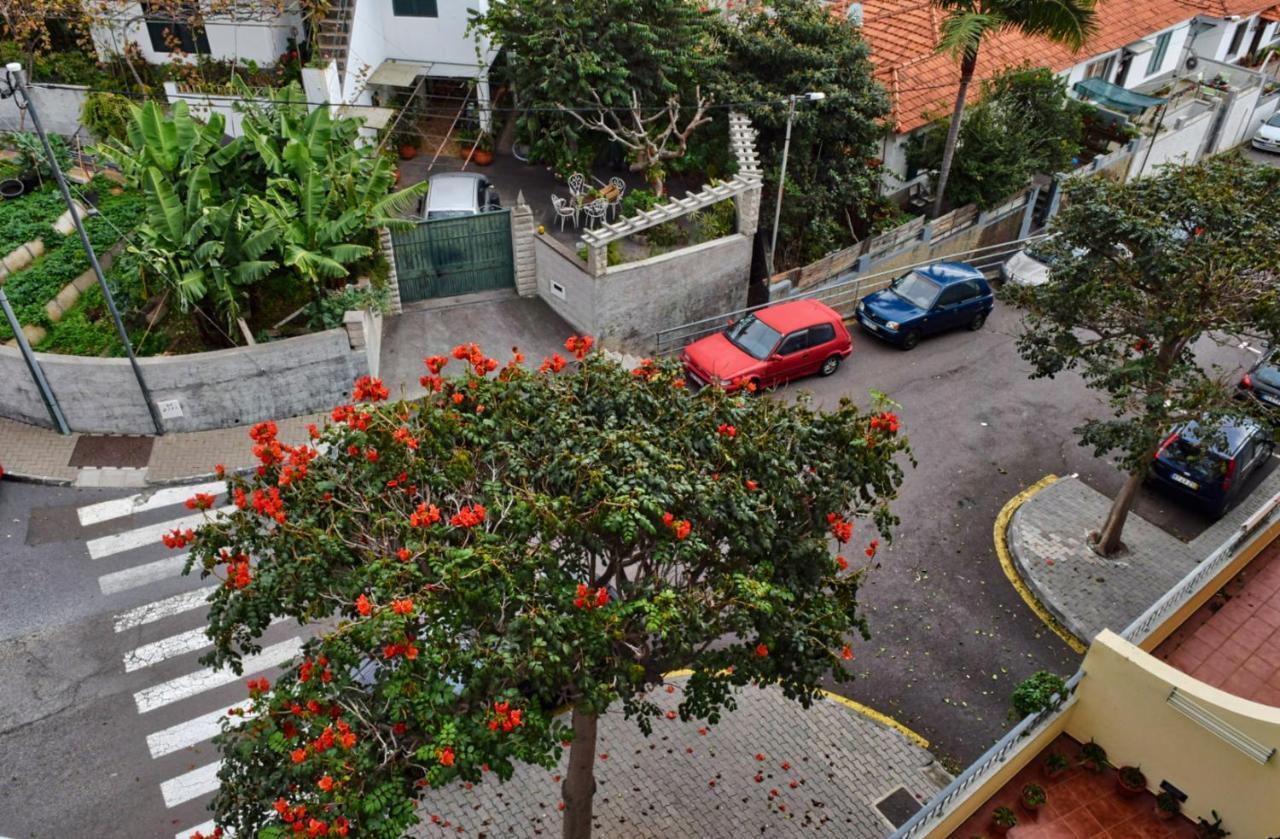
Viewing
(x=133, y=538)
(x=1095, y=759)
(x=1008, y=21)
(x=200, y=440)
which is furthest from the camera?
(x=1008, y=21)

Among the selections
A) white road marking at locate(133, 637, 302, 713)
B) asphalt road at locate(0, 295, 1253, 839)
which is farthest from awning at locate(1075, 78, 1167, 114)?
white road marking at locate(133, 637, 302, 713)

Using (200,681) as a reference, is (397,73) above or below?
above

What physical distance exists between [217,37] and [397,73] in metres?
4.80

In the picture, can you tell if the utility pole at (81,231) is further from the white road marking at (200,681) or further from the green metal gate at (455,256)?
the white road marking at (200,681)

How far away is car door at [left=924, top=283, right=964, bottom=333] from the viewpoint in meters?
24.5

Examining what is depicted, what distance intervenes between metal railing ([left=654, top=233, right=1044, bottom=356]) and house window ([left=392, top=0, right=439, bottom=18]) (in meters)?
11.8

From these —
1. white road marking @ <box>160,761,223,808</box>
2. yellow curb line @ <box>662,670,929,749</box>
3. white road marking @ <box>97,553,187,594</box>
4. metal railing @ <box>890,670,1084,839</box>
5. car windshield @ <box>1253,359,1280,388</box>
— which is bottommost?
yellow curb line @ <box>662,670,929,749</box>

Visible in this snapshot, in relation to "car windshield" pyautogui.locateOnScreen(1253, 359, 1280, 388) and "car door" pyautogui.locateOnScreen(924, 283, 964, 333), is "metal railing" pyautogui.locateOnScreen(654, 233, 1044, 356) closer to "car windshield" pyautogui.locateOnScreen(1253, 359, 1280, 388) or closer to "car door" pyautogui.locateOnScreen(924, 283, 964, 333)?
"car door" pyautogui.locateOnScreen(924, 283, 964, 333)

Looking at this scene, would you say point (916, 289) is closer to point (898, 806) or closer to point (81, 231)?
point (898, 806)

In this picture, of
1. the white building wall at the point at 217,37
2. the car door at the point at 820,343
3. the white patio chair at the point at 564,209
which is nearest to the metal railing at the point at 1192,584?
the car door at the point at 820,343

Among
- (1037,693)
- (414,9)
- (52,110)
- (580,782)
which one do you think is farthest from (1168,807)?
(52,110)

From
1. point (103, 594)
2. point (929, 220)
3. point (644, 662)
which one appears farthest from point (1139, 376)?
point (103, 594)

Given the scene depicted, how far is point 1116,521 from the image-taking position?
1822 centimetres

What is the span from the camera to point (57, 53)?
26.8m
